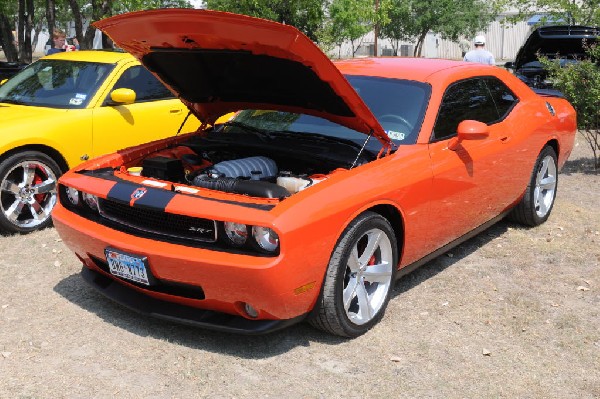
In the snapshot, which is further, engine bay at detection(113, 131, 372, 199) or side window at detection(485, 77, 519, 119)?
side window at detection(485, 77, 519, 119)

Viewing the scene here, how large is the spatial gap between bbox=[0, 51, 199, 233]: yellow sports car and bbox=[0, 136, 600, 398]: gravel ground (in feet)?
3.35

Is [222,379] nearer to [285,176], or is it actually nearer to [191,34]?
[285,176]

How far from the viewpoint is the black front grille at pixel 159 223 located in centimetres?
386

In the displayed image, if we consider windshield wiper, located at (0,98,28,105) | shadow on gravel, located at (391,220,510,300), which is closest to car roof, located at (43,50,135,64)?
windshield wiper, located at (0,98,28,105)

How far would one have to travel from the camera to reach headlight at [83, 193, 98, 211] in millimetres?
4442

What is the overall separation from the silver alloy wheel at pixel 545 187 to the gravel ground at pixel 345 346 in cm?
106

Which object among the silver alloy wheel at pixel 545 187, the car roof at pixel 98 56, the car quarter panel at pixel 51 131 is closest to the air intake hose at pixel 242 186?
the car quarter panel at pixel 51 131

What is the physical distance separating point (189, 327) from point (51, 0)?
22.0 meters

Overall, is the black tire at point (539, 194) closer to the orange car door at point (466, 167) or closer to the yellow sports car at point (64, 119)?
the orange car door at point (466, 167)

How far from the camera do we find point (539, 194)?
21.6 ft

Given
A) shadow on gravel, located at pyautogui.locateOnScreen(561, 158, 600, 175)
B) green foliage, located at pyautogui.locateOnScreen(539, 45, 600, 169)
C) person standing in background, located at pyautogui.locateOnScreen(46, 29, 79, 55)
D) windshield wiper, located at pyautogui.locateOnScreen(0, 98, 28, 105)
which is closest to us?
windshield wiper, located at pyautogui.locateOnScreen(0, 98, 28, 105)

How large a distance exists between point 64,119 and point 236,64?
2.72m

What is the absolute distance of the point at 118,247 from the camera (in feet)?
13.2

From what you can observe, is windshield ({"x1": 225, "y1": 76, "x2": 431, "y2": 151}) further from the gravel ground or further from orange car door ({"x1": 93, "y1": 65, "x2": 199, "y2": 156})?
orange car door ({"x1": 93, "y1": 65, "x2": 199, "y2": 156})
